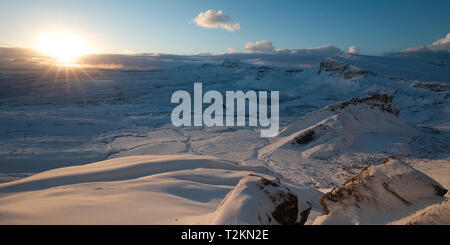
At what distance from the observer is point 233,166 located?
608cm

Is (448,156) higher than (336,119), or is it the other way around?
(336,119)

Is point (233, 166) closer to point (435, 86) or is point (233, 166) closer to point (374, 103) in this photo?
point (374, 103)

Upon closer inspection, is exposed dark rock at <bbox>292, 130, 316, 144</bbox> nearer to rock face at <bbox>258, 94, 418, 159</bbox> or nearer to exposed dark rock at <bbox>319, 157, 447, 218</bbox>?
rock face at <bbox>258, 94, 418, 159</bbox>

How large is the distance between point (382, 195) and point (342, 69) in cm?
3288

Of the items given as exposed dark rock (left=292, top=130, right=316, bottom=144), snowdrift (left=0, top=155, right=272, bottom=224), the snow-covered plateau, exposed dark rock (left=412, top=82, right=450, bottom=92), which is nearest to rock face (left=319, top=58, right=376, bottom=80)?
the snow-covered plateau

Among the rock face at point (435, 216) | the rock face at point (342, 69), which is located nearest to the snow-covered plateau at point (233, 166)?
the rock face at point (435, 216)

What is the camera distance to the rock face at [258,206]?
2.00m

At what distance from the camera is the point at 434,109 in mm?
15242

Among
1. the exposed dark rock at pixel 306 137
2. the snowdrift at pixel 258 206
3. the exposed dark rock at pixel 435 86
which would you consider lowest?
the exposed dark rock at pixel 306 137

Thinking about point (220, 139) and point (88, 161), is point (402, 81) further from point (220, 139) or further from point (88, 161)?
point (88, 161)

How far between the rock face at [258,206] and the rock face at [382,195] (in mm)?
350

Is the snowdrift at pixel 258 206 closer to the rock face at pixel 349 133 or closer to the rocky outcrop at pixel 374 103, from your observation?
the rock face at pixel 349 133

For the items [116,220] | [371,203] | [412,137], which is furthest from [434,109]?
[116,220]
